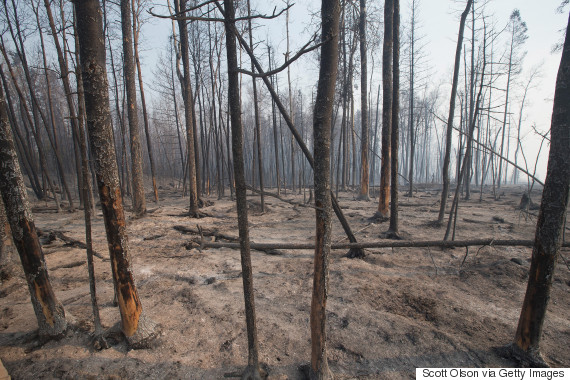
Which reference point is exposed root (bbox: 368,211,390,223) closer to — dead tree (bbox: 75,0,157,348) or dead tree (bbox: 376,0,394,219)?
dead tree (bbox: 376,0,394,219)

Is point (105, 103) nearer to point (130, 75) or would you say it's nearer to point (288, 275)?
point (288, 275)

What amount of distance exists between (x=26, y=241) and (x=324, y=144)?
10.4 feet

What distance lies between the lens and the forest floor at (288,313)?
253cm

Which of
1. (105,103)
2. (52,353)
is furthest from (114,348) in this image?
(105,103)

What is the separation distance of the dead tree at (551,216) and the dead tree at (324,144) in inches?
82.2

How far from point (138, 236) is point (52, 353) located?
14.3 feet

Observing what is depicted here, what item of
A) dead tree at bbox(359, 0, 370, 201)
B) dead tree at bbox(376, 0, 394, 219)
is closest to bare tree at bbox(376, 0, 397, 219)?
dead tree at bbox(376, 0, 394, 219)

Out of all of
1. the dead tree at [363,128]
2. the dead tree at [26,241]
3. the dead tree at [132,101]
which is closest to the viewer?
the dead tree at [26,241]

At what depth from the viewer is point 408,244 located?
439 cm

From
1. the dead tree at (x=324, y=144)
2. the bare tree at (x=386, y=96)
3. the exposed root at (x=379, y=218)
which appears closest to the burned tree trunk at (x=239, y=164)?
the dead tree at (x=324, y=144)

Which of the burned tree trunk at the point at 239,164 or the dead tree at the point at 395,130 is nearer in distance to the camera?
the burned tree trunk at the point at 239,164

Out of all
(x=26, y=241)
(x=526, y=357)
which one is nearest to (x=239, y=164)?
(x=26, y=241)

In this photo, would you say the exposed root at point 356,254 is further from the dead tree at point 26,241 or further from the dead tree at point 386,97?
the dead tree at point 26,241

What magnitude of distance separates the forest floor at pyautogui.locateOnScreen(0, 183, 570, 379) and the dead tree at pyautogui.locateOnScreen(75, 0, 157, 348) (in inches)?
15.9
